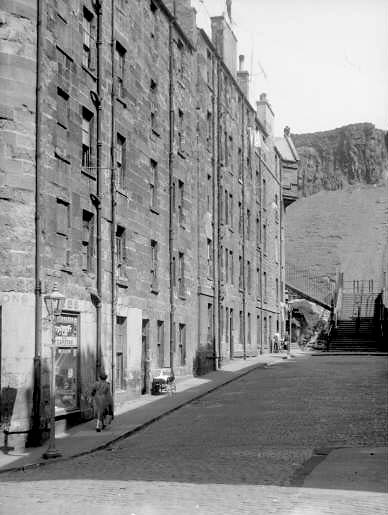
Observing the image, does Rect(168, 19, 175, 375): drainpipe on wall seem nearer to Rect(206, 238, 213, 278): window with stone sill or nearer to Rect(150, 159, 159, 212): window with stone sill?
Rect(150, 159, 159, 212): window with stone sill

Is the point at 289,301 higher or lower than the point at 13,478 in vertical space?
higher

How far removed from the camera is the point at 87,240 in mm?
25688

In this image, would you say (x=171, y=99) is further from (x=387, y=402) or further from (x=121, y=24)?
(x=387, y=402)

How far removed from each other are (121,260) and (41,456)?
10.6 meters

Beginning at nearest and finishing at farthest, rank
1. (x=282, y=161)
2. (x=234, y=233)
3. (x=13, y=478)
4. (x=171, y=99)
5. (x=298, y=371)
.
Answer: (x=13, y=478), (x=171, y=99), (x=298, y=371), (x=234, y=233), (x=282, y=161)

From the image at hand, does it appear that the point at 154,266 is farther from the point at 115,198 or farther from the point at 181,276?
the point at 115,198

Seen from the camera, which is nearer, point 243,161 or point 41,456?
point 41,456

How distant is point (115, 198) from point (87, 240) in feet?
7.32

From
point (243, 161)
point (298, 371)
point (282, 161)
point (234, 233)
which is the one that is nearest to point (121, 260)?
point (298, 371)

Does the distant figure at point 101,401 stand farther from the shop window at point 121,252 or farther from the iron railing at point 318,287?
the iron railing at point 318,287

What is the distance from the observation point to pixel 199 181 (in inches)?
1604

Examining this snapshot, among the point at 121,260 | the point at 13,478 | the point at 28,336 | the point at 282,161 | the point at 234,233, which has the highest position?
the point at 282,161

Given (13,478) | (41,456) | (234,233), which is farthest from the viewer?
(234,233)

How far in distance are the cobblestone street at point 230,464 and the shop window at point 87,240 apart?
4.76 meters
